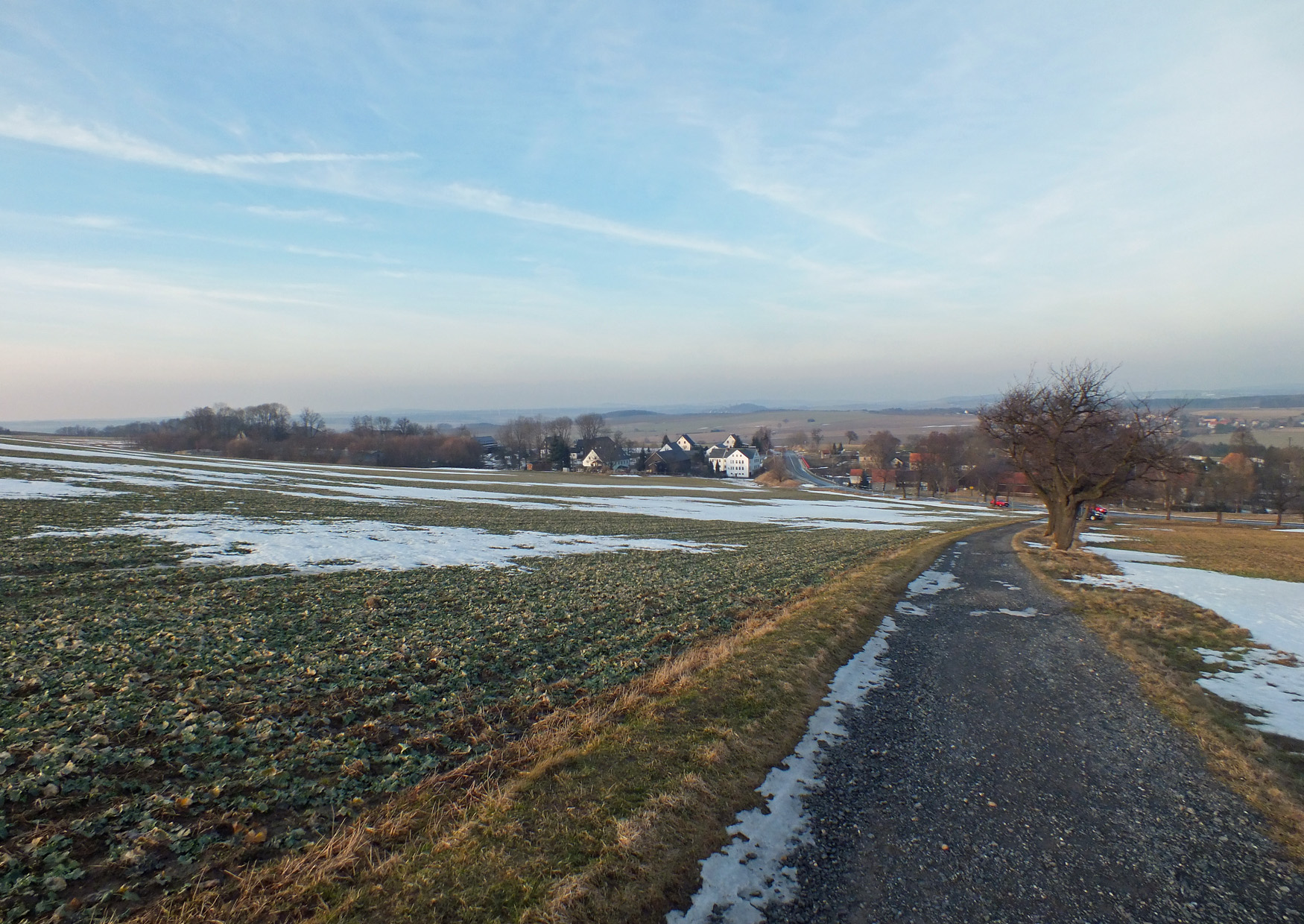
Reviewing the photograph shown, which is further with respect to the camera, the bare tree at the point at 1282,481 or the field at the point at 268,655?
the bare tree at the point at 1282,481

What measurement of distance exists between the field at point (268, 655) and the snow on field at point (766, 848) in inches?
120

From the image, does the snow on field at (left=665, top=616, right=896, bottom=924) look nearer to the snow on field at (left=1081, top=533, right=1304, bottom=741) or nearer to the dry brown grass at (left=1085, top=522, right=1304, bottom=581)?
the snow on field at (left=1081, top=533, right=1304, bottom=741)

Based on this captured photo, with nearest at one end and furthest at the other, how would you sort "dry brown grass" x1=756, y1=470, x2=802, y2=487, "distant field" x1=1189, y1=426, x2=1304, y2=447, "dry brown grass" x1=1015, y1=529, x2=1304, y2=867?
1. "dry brown grass" x1=1015, y1=529, x2=1304, y2=867
2. "dry brown grass" x1=756, y1=470, x2=802, y2=487
3. "distant field" x1=1189, y1=426, x2=1304, y2=447

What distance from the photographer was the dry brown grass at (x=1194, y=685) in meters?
6.39

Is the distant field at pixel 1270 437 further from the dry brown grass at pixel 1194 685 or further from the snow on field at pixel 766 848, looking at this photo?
the snow on field at pixel 766 848

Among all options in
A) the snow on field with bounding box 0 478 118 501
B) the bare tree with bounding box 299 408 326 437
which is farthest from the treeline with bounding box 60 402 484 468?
the snow on field with bounding box 0 478 118 501

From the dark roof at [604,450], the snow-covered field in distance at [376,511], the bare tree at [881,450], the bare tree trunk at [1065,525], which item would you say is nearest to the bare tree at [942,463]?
the bare tree at [881,450]

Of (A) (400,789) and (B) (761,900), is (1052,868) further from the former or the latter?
(A) (400,789)

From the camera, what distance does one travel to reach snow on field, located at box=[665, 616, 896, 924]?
459 centimetres

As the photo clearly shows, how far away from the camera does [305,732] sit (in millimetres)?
6703

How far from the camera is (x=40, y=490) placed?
27812 millimetres

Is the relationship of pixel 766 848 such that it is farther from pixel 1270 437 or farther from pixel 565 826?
pixel 1270 437

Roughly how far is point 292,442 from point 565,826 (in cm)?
13591

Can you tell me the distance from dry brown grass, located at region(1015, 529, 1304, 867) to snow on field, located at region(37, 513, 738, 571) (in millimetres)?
14131
